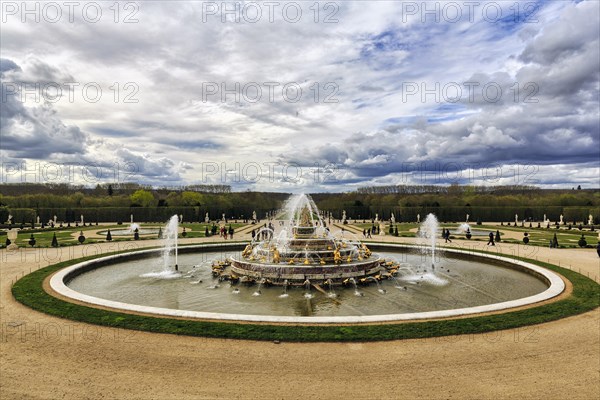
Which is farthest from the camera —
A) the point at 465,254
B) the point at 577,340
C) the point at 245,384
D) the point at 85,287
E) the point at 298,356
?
the point at 465,254

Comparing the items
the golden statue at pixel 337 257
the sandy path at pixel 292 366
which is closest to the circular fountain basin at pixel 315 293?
the golden statue at pixel 337 257

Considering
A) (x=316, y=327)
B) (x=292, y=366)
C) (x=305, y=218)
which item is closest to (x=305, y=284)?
(x=305, y=218)

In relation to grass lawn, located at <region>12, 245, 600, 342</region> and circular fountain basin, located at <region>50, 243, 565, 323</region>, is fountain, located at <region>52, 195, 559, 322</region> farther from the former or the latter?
grass lawn, located at <region>12, 245, 600, 342</region>

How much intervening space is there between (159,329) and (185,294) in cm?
613

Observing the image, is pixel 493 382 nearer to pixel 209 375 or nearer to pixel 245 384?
pixel 245 384

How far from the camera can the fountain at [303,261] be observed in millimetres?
20203

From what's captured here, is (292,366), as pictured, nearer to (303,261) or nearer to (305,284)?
(305,284)

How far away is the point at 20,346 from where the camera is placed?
10.9 m

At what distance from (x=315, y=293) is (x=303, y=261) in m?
3.09

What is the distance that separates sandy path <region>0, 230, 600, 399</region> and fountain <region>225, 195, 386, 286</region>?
886 cm

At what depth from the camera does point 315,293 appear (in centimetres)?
1827

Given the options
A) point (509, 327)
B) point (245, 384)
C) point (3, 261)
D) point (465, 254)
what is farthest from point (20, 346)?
point (465, 254)

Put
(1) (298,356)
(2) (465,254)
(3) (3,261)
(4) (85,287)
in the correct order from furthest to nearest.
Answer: (2) (465,254), (3) (3,261), (4) (85,287), (1) (298,356)

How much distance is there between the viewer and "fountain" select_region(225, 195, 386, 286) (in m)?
20.2
